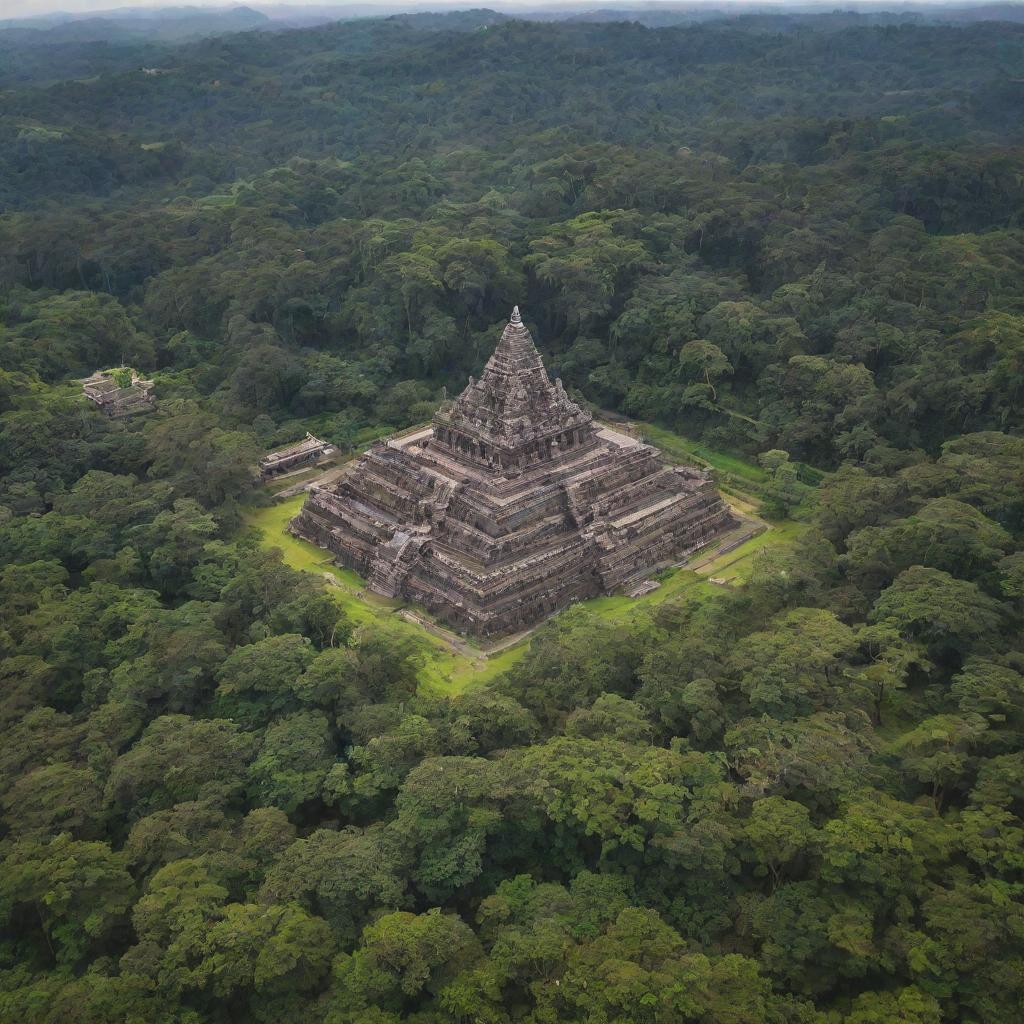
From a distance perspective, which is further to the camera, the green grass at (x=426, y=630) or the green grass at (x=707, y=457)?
the green grass at (x=707, y=457)

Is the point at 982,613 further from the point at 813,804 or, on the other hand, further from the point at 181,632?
the point at 181,632

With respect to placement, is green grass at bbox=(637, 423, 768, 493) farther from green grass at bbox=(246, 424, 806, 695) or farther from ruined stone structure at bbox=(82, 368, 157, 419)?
ruined stone structure at bbox=(82, 368, 157, 419)

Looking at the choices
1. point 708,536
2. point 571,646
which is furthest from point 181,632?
point 708,536

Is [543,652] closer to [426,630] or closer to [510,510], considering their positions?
[426,630]

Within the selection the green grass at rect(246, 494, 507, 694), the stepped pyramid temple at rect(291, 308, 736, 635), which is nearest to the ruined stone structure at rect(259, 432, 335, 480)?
the green grass at rect(246, 494, 507, 694)

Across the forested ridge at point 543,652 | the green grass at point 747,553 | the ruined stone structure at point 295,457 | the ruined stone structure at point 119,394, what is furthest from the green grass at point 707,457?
the ruined stone structure at point 119,394

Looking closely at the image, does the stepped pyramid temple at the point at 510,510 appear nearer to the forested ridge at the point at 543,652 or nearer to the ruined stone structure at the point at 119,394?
the forested ridge at the point at 543,652
